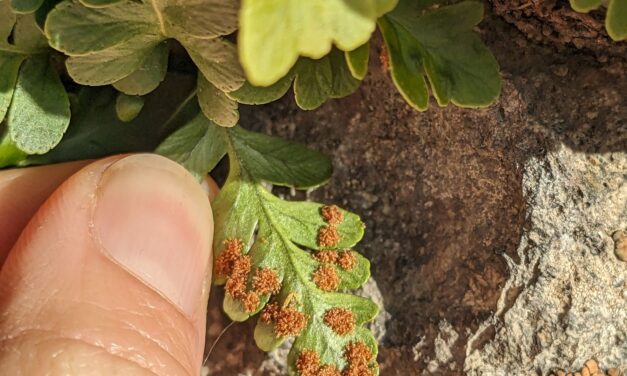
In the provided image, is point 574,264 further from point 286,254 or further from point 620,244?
point 286,254

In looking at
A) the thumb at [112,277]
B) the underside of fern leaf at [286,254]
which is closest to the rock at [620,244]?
the underside of fern leaf at [286,254]

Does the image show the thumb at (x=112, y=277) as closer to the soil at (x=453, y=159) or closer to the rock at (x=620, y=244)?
the soil at (x=453, y=159)

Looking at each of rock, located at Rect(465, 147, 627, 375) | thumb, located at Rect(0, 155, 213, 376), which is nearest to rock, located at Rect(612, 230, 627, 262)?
rock, located at Rect(465, 147, 627, 375)

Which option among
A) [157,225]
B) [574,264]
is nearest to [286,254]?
[157,225]

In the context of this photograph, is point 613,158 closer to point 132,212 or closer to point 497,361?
point 497,361

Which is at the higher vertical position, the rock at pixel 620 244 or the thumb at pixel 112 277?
the rock at pixel 620 244

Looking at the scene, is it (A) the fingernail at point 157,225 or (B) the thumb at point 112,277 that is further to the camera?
(A) the fingernail at point 157,225

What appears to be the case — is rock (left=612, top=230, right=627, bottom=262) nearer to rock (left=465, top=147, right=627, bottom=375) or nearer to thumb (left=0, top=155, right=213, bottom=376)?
rock (left=465, top=147, right=627, bottom=375)

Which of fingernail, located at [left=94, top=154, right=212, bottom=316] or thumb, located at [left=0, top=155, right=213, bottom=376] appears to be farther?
fingernail, located at [left=94, top=154, right=212, bottom=316]
